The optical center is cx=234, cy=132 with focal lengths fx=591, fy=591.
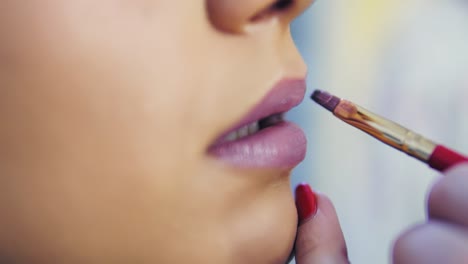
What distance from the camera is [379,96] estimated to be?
2.44ft

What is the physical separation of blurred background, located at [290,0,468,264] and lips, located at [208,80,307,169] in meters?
0.26

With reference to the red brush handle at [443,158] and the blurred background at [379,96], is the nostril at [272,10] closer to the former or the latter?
the red brush handle at [443,158]

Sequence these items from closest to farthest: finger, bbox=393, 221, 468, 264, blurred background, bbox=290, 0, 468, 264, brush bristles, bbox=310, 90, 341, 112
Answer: finger, bbox=393, 221, 468, 264
brush bristles, bbox=310, 90, 341, 112
blurred background, bbox=290, 0, 468, 264

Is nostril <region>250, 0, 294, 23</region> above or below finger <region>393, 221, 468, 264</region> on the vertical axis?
above

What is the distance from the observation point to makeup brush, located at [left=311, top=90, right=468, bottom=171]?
40 centimetres

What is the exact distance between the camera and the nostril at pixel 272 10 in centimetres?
41

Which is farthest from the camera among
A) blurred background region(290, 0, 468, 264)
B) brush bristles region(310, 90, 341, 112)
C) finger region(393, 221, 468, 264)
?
blurred background region(290, 0, 468, 264)

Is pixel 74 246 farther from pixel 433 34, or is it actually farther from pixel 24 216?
pixel 433 34

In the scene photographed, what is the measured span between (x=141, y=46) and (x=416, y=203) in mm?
485

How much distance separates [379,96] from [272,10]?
14.2 inches

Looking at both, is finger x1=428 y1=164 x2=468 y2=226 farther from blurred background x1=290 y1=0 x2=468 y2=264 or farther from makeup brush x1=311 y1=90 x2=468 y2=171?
blurred background x1=290 y1=0 x2=468 y2=264

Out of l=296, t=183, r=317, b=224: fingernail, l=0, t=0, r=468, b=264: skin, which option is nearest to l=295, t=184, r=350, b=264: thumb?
l=296, t=183, r=317, b=224: fingernail

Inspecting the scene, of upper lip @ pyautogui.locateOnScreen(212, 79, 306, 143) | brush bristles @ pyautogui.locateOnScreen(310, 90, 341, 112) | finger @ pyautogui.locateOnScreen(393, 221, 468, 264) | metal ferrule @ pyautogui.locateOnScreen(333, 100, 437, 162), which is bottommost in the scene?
finger @ pyautogui.locateOnScreen(393, 221, 468, 264)

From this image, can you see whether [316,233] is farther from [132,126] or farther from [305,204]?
[132,126]
